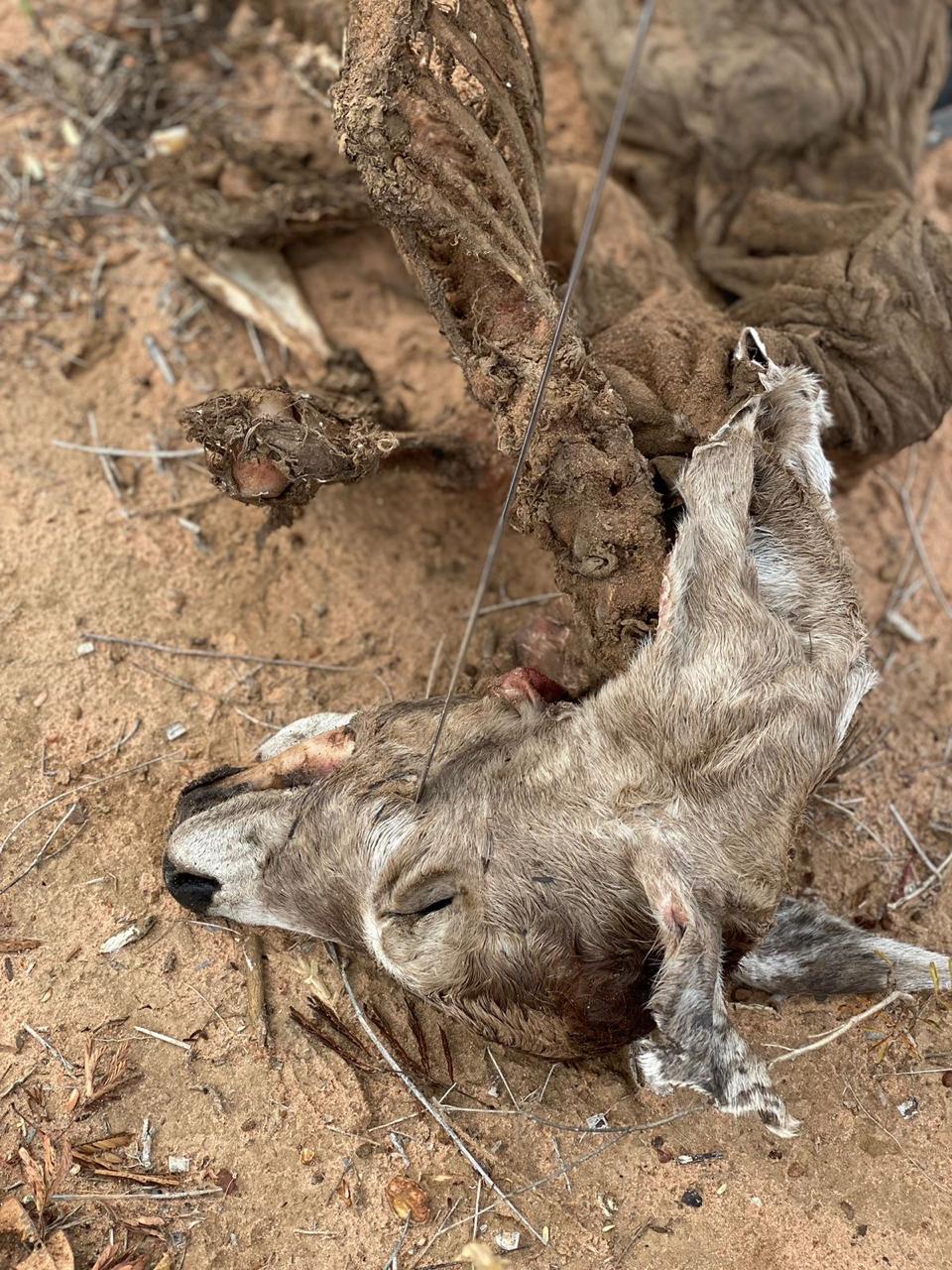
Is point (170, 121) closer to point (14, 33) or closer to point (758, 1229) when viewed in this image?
point (14, 33)

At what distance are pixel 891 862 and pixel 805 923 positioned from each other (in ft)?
2.30

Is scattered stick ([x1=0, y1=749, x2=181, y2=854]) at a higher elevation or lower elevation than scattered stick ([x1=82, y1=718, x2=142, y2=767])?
lower

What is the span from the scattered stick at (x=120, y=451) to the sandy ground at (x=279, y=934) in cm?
4

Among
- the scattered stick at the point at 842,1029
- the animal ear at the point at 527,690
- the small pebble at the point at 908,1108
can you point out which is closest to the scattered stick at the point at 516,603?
the animal ear at the point at 527,690

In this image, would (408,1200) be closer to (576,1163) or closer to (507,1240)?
(507,1240)

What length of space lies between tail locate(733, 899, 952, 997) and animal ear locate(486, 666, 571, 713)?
90cm

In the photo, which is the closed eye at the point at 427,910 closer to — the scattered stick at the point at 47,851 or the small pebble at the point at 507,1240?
the small pebble at the point at 507,1240

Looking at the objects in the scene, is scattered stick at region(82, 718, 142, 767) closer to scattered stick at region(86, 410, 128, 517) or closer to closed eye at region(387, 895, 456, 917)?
scattered stick at region(86, 410, 128, 517)

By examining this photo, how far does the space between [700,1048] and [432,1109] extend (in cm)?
89

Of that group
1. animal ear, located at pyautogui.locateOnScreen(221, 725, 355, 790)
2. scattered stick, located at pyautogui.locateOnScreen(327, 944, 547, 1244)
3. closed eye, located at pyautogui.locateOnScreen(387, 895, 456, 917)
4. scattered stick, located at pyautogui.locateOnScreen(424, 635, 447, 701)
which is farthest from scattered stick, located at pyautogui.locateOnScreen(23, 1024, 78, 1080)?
scattered stick, located at pyautogui.locateOnScreen(424, 635, 447, 701)

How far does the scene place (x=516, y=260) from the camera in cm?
272

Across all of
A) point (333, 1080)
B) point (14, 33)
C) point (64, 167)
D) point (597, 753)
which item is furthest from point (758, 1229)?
point (14, 33)

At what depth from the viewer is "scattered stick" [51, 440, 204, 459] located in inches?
148

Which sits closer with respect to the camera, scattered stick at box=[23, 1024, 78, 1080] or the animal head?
the animal head
